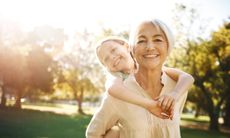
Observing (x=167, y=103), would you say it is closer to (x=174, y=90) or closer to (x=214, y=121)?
(x=174, y=90)

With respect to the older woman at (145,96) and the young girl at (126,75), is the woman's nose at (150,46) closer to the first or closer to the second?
the older woman at (145,96)

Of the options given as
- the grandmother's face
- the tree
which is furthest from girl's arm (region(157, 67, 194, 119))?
the tree

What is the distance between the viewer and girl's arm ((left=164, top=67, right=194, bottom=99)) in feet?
5.87

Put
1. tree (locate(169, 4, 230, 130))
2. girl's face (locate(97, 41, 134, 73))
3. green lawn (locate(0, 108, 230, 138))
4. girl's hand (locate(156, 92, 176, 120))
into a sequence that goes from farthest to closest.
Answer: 1. tree (locate(169, 4, 230, 130))
2. green lawn (locate(0, 108, 230, 138))
3. girl's face (locate(97, 41, 134, 73))
4. girl's hand (locate(156, 92, 176, 120))

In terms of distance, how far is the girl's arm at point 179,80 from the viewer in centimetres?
179

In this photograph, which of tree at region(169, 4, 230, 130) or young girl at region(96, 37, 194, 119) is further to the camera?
tree at region(169, 4, 230, 130)

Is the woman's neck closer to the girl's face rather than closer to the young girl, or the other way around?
the young girl

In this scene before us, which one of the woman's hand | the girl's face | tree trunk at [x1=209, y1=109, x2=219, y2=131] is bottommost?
tree trunk at [x1=209, y1=109, x2=219, y2=131]

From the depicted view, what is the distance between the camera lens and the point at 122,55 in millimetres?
2035

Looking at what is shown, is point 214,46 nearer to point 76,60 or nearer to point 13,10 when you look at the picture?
point 13,10

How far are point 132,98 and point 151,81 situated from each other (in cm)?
15

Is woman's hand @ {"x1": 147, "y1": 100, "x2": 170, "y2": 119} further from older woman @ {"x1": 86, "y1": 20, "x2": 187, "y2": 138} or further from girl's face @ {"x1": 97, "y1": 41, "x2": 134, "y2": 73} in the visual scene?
girl's face @ {"x1": 97, "y1": 41, "x2": 134, "y2": 73}

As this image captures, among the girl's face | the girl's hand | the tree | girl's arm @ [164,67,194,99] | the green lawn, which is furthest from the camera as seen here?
the tree

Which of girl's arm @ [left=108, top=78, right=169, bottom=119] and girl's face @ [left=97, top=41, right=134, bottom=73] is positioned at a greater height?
girl's face @ [left=97, top=41, right=134, bottom=73]
